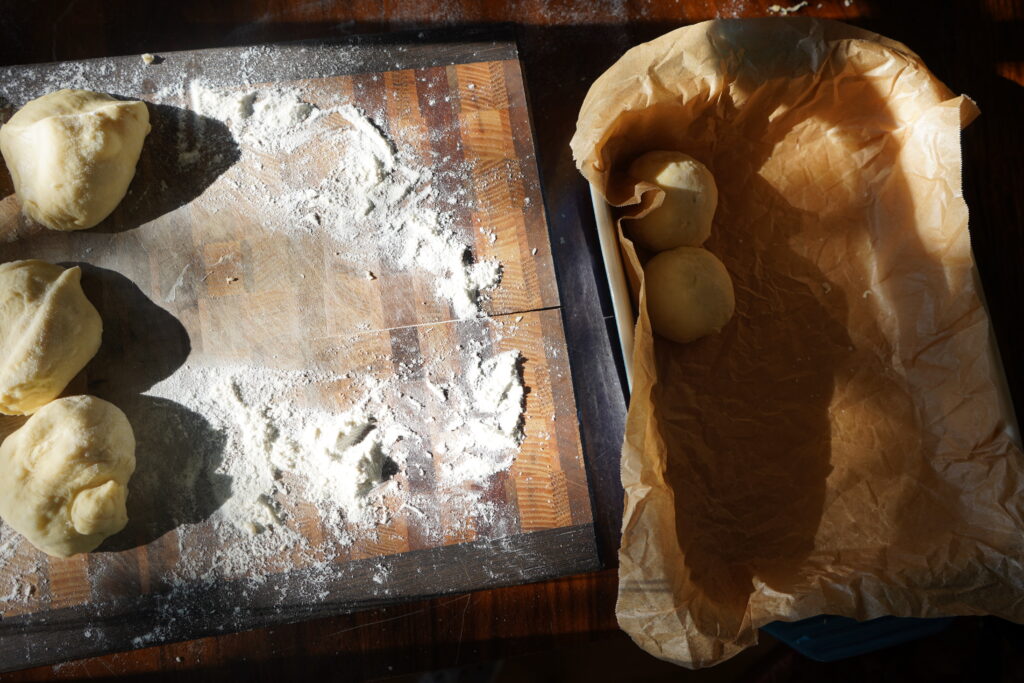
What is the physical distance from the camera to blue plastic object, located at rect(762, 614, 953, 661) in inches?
42.6

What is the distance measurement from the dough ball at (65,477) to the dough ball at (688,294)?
859 mm

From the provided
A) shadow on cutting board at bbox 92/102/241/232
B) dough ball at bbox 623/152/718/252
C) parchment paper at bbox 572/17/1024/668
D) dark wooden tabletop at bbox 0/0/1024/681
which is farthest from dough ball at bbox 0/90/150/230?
dough ball at bbox 623/152/718/252

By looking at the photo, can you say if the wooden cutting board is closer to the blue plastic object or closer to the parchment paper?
the parchment paper

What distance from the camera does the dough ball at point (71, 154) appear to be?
38.0 inches

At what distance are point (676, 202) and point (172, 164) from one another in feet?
2.75

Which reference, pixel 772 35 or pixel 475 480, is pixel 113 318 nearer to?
pixel 475 480

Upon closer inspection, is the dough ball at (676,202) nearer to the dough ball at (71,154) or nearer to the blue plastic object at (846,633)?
the blue plastic object at (846,633)

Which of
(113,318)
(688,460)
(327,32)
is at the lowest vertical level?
(688,460)

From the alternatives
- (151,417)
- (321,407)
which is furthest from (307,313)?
(151,417)

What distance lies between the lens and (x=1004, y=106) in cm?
124

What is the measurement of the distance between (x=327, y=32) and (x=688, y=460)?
1.03m

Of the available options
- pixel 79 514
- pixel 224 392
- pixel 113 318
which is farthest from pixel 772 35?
pixel 79 514

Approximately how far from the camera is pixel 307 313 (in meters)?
1.04

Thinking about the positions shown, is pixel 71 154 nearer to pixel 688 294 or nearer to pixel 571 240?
pixel 571 240
